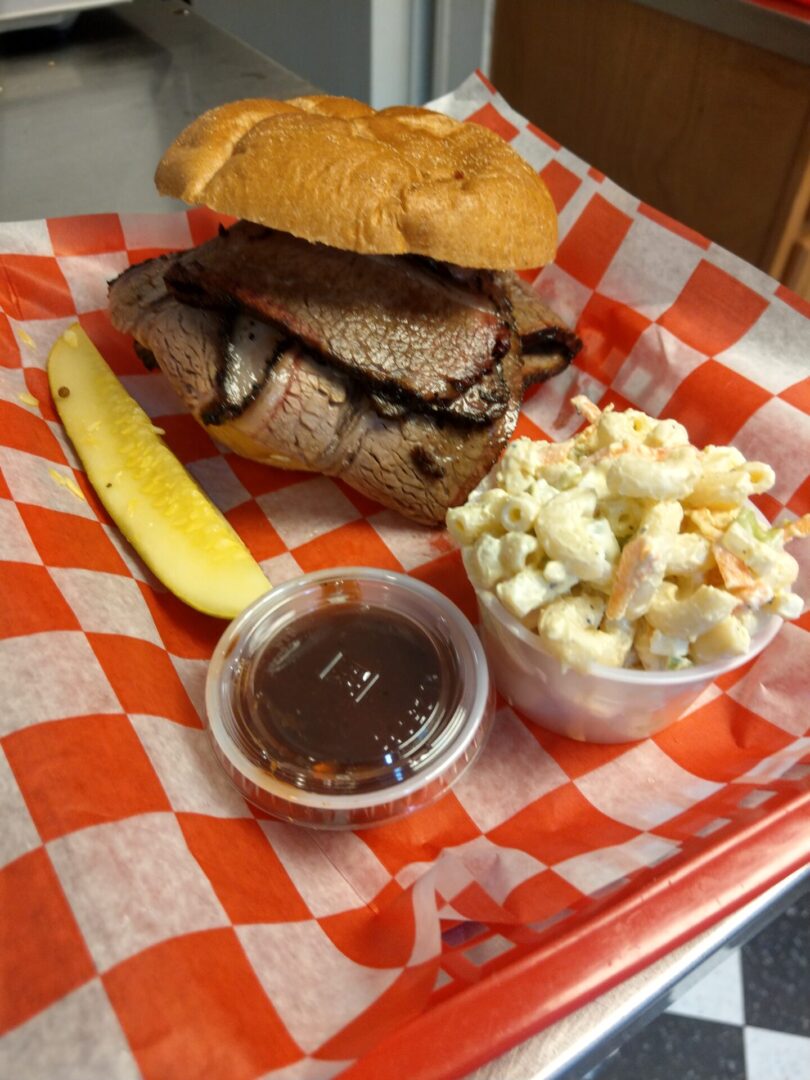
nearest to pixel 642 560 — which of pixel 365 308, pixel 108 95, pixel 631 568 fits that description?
pixel 631 568

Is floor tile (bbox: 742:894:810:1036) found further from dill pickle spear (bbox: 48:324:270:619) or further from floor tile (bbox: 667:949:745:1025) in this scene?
dill pickle spear (bbox: 48:324:270:619)

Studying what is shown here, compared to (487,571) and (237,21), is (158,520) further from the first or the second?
(237,21)

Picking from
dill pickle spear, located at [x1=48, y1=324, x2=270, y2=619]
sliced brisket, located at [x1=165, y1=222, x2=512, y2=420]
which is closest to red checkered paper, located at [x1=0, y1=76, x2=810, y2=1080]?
dill pickle spear, located at [x1=48, y1=324, x2=270, y2=619]

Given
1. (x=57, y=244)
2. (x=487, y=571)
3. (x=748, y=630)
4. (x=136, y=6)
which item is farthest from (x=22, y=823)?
(x=136, y=6)

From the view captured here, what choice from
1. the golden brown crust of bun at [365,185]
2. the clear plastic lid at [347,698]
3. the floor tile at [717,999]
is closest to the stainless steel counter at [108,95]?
the golden brown crust of bun at [365,185]

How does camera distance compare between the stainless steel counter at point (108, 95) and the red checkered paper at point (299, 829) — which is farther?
the stainless steel counter at point (108, 95)

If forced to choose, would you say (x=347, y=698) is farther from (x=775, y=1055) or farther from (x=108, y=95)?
(x=108, y=95)

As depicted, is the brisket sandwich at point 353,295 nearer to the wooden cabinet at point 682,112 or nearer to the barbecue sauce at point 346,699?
the barbecue sauce at point 346,699
